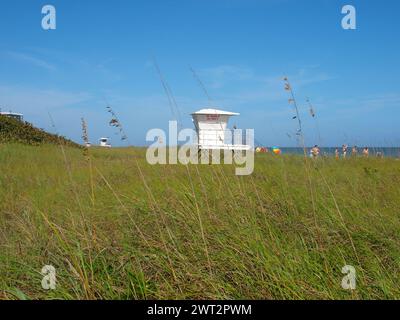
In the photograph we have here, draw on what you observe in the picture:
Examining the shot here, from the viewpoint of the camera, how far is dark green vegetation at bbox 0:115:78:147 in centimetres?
1195

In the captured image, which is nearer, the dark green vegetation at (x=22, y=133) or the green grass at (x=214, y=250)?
the green grass at (x=214, y=250)

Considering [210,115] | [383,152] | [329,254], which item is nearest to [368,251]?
[329,254]

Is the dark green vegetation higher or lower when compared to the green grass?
higher

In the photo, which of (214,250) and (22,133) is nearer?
(214,250)

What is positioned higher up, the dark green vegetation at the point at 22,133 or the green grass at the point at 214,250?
the dark green vegetation at the point at 22,133

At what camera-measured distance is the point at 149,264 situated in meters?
2.06

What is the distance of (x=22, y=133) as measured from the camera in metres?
12.5

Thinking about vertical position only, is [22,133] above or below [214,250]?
above

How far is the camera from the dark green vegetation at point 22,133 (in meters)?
11.9

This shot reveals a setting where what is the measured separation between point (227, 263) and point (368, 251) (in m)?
0.97

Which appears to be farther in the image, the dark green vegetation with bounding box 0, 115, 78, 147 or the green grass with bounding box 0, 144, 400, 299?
the dark green vegetation with bounding box 0, 115, 78, 147

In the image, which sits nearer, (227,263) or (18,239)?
(227,263)
